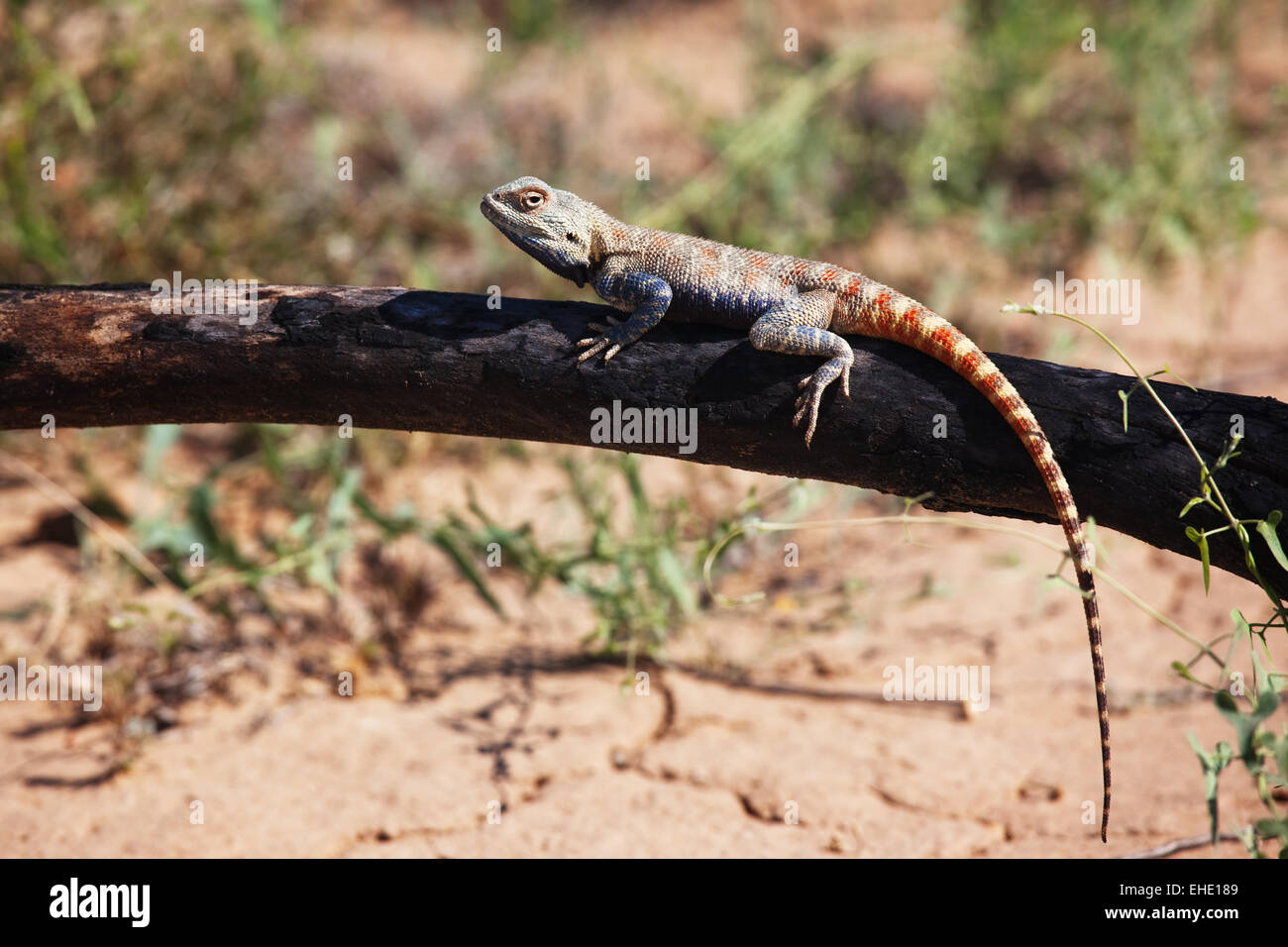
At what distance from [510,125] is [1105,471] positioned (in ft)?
21.6

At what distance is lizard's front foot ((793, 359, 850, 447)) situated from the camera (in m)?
3.01

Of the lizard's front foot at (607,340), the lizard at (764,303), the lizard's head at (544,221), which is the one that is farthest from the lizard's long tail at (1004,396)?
the lizard's head at (544,221)

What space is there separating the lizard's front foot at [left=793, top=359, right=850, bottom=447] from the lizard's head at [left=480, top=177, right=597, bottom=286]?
43.5 inches

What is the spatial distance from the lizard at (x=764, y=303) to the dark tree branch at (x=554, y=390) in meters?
0.06

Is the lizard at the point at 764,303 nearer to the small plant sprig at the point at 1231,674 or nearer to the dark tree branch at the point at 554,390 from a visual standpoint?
the dark tree branch at the point at 554,390

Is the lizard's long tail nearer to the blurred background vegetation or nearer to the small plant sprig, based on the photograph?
the small plant sprig

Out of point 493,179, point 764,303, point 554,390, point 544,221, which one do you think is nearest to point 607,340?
point 554,390

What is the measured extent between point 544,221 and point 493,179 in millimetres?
4136

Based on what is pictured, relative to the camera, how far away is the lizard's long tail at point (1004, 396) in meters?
2.85

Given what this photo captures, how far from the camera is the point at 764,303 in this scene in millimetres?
3455

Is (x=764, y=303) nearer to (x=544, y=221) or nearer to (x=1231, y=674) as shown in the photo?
(x=544, y=221)

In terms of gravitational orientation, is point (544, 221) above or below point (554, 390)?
above

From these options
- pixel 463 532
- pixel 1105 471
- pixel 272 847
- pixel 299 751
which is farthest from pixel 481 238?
pixel 1105 471
